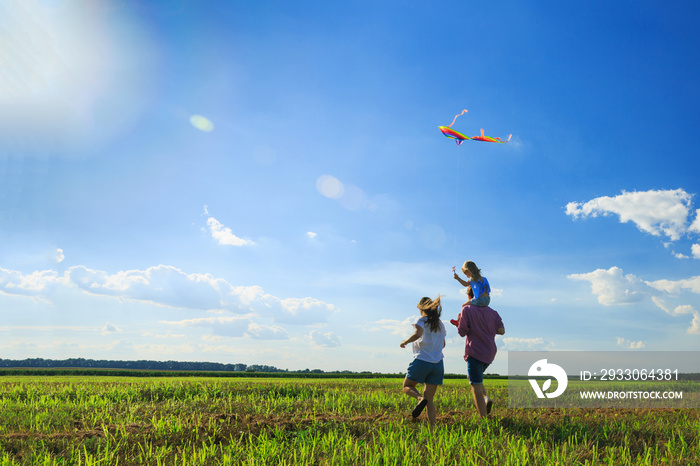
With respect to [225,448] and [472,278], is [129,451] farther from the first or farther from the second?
[472,278]

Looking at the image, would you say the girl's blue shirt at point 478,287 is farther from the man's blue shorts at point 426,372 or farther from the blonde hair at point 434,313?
the man's blue shorts at point 426,372

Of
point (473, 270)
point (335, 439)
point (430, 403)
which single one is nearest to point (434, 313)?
point (473, 270)

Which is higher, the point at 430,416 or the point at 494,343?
the point at 494,343

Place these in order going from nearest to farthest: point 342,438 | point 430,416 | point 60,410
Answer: point 342,438
point 430,416
point 60,410

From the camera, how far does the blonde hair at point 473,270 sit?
24.7 feet

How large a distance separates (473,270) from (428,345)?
1.52m

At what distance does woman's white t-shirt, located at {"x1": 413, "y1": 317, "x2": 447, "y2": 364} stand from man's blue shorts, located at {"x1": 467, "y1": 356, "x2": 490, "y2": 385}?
0.60 meters

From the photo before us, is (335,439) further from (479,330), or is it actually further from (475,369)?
(479,330)

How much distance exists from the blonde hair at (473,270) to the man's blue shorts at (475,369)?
1.37 m

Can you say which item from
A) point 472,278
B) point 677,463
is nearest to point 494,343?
point 472,278

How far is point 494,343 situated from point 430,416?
5.62 ft

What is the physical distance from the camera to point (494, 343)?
747 centimetres

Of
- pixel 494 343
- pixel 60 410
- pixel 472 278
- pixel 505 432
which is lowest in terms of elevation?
pixel 60 410

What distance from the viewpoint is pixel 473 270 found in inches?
296
